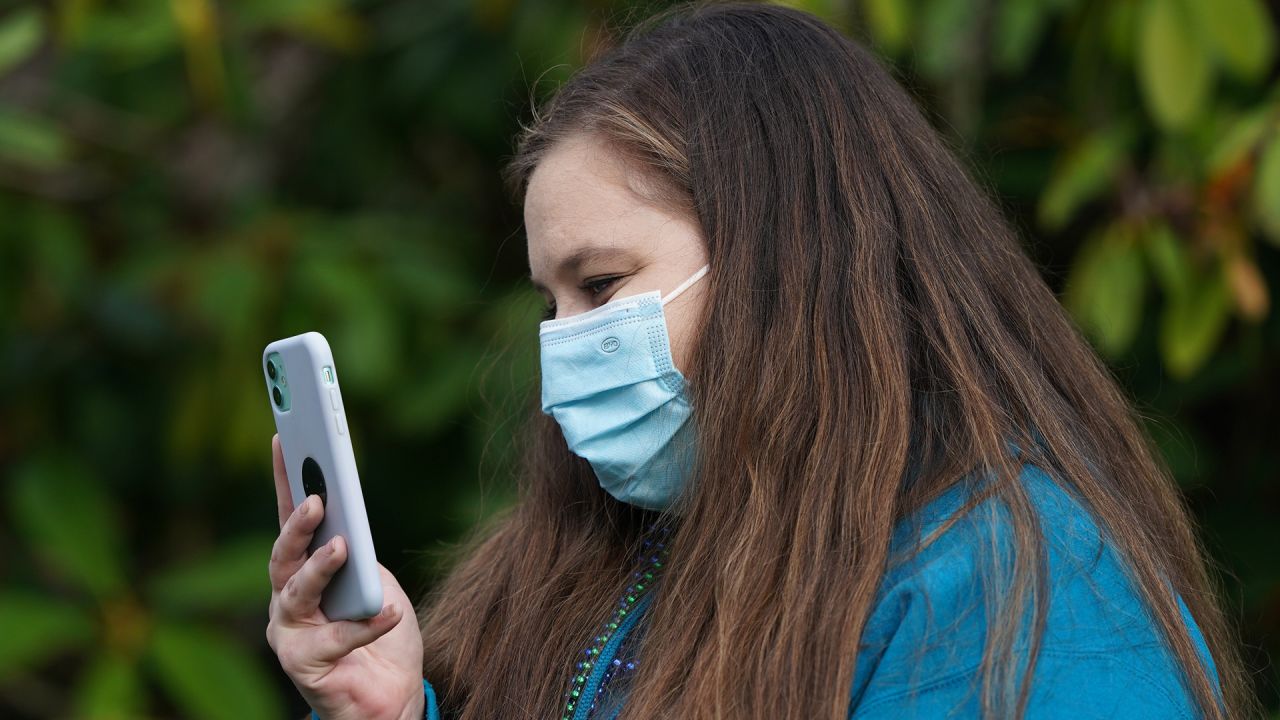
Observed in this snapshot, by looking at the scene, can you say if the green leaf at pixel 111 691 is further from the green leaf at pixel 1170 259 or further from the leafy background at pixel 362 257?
the green leaf at pixel 1170 259

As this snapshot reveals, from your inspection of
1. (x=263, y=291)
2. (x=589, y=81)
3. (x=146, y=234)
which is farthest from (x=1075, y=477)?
(x=146, y=234)

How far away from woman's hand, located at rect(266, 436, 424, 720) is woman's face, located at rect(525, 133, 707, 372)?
397 mm

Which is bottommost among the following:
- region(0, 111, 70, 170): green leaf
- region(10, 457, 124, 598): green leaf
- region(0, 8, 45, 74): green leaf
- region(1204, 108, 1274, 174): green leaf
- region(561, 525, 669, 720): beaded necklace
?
region(10, 457, 124, 598): green leaf

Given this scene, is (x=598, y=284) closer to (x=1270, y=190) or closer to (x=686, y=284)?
(x=686, y=284)

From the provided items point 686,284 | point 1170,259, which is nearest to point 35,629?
point 686,284

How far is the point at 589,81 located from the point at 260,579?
2.00 meters

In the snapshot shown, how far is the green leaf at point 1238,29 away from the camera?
2172 millimetres

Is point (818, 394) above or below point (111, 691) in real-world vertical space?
above

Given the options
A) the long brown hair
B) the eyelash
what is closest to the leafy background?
the long brown hair

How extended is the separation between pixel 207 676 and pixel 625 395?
6.68ft

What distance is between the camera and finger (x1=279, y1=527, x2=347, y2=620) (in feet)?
4.24

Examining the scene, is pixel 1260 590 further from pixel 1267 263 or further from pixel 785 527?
pixel 785 527

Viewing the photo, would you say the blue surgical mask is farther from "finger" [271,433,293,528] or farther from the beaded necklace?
"finger" [271,433,293,528]

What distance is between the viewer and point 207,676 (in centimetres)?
304
